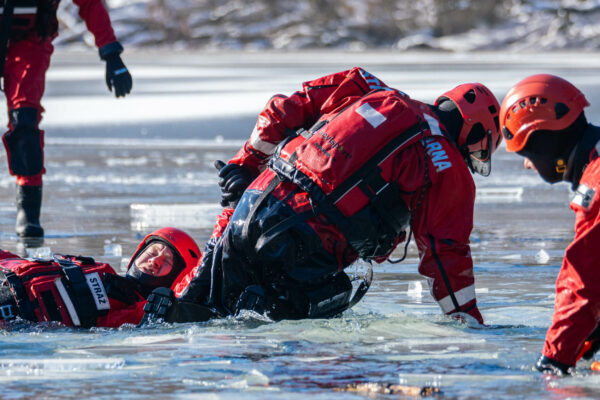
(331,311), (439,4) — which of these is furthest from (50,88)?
(439,4)

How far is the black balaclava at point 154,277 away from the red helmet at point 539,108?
1712 mm

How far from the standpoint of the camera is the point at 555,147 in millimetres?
4094

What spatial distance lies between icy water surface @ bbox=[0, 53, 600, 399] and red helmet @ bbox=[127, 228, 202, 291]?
18.7 inches

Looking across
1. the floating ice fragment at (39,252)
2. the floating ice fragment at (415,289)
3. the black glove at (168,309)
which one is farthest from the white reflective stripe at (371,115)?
the floating ice fragment at (39,252)

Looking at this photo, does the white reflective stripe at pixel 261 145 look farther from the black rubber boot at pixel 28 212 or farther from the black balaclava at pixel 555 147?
the black rubber boot at pixel 28 212

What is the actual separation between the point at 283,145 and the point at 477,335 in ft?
3.39

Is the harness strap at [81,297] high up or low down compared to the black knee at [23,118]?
down

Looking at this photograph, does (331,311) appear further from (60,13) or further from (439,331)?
(60,13)

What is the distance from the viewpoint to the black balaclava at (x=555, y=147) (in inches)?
160

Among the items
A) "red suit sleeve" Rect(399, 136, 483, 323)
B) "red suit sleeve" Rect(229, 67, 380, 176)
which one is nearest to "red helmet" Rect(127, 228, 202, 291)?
"red suit sleeve" Rect(229, 67, 380, 176)

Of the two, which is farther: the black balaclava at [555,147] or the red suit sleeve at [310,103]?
the red suit sleeve at [310,103]

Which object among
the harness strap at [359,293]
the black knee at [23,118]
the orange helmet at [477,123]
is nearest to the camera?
the orange helmet at [477,123]

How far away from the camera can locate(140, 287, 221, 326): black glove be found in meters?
4.73

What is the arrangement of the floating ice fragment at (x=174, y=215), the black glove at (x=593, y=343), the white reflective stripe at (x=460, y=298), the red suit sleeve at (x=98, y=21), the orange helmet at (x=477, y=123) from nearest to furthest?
the black glove at (x=593, y=343)
the white reflective stripe at (x=460, y=298)
the orange helmet at (x=477, y=123)
the red suit sleeve at (x=98, y=21)
the floating ice fragment at (x=174, y=215)
